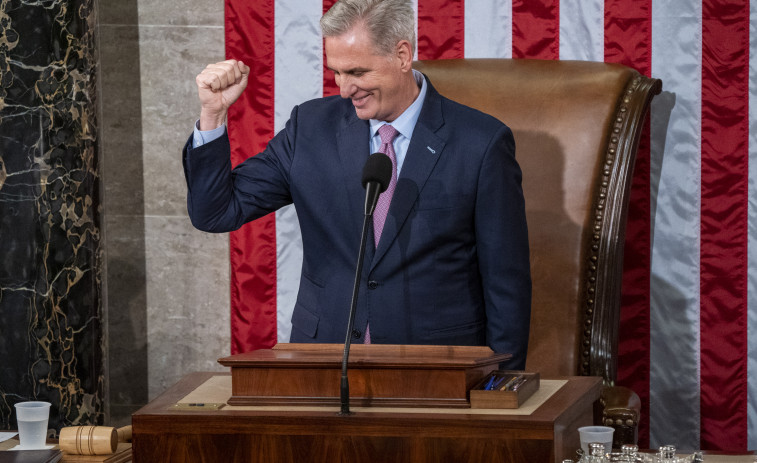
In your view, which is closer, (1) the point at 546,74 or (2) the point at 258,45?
(1) the point at 546,74

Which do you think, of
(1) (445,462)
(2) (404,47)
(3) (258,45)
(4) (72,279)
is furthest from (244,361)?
(3) (258,45)

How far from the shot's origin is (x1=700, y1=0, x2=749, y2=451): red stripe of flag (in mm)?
3504

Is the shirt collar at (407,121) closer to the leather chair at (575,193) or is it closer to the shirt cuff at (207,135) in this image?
the shirt cuff at (207,135)

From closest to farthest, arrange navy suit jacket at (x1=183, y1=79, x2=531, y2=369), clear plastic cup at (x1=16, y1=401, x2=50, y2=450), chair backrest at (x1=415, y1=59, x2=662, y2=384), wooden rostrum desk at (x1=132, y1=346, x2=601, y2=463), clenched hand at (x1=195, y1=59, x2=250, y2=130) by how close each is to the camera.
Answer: wooden rostrum desk at (x1=132, y1=346, x2=601, y2=463) < clear plastic cup at (x1=16, y1=401, x2=50, y2=450) < clenched hand at (x1=195, y1=59, x2=250, y2=130) < navy suit jacket at (x1=183, y1=79, x2=531, y2=369) < chair backrest at (x1=415, y1=59, x2=662, y2=384)

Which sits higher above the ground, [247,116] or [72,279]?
[247,116]

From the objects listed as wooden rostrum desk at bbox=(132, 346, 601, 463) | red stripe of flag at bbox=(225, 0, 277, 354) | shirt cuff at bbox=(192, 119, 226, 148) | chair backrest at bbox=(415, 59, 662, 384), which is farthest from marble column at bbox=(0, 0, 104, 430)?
wooden rostrum desk at bbox=(132, 346, 601, 463)

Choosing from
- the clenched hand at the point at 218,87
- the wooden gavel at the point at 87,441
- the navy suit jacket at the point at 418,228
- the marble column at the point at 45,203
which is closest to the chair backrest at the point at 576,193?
the navy suit jacket at the point at 418,228

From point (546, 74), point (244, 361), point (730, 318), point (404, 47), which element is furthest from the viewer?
point (730, 318)

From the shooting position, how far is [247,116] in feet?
12.0

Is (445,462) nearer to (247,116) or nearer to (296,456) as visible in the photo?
(296,456)

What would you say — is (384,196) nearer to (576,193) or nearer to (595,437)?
(576,193)

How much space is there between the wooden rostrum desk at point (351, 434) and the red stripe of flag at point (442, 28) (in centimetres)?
207

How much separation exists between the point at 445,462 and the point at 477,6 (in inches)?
90.1

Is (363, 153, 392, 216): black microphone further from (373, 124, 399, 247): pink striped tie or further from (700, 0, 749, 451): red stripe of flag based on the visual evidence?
(700, 0, 749, 451): red stripe of flag
